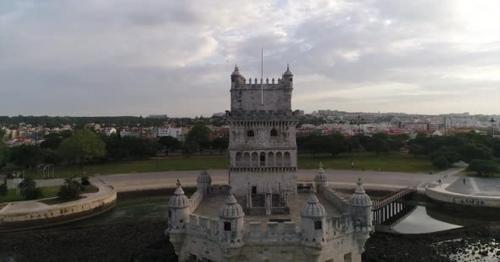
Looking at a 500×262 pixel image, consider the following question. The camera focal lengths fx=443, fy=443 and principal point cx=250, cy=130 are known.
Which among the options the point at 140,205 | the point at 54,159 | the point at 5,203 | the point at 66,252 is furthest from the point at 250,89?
the point at 54,159

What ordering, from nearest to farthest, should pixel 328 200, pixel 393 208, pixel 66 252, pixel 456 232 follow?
Result: pixel 328 200
pixel 66 252
pixel 456 232
pixel 393 208

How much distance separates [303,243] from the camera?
74.4 ft

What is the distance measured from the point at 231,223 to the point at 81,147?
209 ft

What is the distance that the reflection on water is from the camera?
151 feet

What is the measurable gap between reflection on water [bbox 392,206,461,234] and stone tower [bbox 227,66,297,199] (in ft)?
71.7

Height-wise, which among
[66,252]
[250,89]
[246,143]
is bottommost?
[66,252]

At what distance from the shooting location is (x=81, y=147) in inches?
3120

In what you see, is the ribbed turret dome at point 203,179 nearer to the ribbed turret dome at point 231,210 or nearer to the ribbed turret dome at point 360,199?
the ribbed turret dome at point 231,210

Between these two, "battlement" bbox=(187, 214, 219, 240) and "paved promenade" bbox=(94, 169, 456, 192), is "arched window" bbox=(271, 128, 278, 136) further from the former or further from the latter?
"paved promenade" bbox=(94, 169, 456, 192)

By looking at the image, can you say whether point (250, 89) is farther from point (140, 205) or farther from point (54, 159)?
point (54, 159)

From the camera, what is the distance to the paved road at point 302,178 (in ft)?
215

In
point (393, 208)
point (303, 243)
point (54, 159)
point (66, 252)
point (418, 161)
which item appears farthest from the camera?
point (418, 161)

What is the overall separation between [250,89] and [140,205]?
3238 centimetres

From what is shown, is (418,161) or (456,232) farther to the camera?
(418,161)
